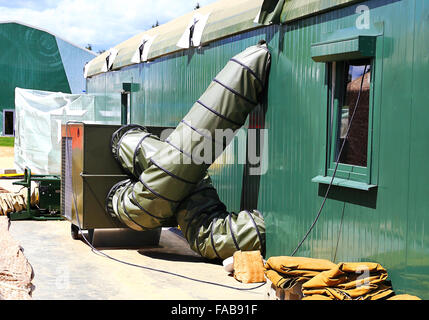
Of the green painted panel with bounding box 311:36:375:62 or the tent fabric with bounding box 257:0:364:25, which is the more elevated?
the tent fabric with bounding box 257:0:364:25

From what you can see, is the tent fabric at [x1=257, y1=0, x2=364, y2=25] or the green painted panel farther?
the tent fabric at [x1=257, y1=0, x2=364, y2=25]

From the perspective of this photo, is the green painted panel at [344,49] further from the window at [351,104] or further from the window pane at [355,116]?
the window pane at [355,116]

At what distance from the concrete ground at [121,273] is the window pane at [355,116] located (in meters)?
1.94

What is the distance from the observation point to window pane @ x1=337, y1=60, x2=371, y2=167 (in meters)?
6.34

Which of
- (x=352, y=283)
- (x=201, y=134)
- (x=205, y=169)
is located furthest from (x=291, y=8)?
(x=352, y=283)

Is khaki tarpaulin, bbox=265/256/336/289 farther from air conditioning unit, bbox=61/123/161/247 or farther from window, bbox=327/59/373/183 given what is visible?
air conditioning unit, bbox=61/123/161/247

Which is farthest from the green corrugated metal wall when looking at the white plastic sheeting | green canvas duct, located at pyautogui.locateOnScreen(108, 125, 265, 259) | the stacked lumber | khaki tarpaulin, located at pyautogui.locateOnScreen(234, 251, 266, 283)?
the white plastic sheeting

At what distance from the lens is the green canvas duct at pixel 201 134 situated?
8.08 metres

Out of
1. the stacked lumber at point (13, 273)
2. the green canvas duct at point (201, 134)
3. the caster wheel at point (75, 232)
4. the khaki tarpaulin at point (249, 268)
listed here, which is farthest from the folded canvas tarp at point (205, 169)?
the caster wheel at point (75, 232)

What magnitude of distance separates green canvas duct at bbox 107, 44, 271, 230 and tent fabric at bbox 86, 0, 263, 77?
84 centimetres

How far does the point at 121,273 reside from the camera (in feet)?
26.0

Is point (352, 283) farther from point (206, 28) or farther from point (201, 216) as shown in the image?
point (206, 28)

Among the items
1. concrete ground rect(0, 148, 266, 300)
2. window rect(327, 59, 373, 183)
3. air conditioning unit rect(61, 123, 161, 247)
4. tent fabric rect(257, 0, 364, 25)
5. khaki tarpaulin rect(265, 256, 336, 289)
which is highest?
tent fabric rect(257, 0, 364, 25)
